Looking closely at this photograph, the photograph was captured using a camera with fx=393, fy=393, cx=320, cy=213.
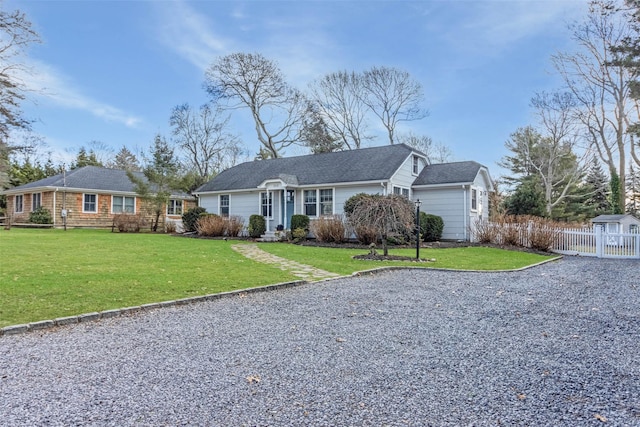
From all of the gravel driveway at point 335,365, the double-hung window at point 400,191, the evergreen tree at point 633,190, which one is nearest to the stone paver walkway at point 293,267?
the gravel driveway at point 335,365

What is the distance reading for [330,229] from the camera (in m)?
16.6

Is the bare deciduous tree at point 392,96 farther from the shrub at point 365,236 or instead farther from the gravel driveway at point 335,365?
the gravel driveway at point 335,365

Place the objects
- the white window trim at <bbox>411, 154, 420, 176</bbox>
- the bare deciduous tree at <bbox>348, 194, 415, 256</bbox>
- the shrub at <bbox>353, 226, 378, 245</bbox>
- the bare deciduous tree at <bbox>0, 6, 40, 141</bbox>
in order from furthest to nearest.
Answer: the white window trim at <bbox>411, 154, 420, 176</bbox>, the bare deciduous tree at <bbox>0, 6, 40, 141</bbox>, the shrub at <bbox>353, 226, 378, 245</bbox>, the bare deciduous tree at <bbox>348, 194, 415, 256</bbox>

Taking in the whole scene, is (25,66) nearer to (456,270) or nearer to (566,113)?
(456,270)

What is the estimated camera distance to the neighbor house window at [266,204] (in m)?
20.2

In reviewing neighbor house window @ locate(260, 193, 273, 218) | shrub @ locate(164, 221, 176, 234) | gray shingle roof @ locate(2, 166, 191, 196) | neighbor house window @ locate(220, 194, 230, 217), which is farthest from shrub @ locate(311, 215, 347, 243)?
gray shingle roof @ locate(2, 166, 191, 196)

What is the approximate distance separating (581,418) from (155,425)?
2.79 meters

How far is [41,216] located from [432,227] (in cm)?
2264

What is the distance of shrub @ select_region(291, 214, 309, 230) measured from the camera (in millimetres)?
18094

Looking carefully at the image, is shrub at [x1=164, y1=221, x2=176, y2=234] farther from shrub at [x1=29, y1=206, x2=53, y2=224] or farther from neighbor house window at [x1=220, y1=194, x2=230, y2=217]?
shrub at [x1=29, y1=206, x2=53, y2=224]

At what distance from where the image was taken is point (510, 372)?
11.2ft

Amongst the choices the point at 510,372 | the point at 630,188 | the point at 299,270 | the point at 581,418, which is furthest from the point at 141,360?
the point at 630,188

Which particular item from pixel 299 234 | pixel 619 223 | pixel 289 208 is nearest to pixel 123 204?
pixel 289 208

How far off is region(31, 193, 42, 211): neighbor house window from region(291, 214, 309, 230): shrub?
706 inches
